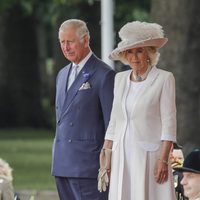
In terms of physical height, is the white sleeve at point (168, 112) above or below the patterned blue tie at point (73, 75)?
below

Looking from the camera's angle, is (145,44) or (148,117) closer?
(148,117)

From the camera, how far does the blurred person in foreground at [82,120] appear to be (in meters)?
8.82

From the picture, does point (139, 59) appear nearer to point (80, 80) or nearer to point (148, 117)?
point (148, 117)

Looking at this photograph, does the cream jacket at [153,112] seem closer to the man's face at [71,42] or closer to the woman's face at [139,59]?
the woman's face at [139,59]

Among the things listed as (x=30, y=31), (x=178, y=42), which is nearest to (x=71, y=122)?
(x=178, y=42)

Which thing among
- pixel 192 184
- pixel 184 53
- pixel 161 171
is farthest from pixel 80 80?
pixel 184 53

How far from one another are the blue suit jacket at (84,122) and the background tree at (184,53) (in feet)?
22.4

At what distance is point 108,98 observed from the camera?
Answer: 880 centimetres

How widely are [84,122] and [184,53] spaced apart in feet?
24.3

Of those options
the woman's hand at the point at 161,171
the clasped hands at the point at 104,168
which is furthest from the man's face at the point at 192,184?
the clasped hands at the point at 104,168

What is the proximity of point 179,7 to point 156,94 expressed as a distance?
815cm

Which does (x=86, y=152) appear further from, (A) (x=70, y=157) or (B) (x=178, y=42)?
(B) (x=178, y=42)

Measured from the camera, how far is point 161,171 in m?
8.16

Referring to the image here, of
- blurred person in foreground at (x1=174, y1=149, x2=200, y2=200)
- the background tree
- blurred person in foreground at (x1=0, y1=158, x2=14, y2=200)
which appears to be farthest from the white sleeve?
the background tree
